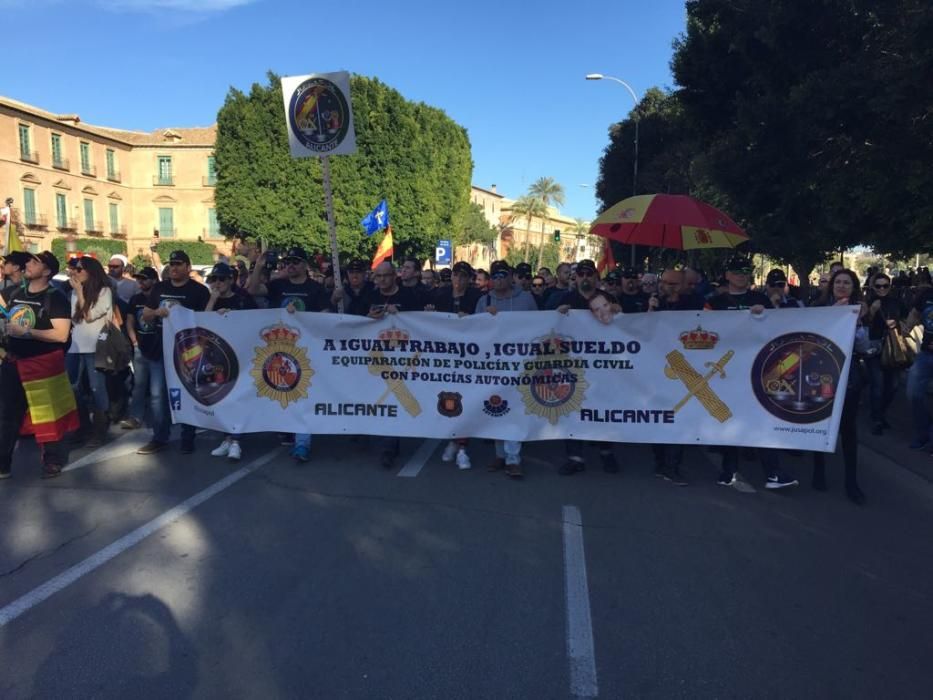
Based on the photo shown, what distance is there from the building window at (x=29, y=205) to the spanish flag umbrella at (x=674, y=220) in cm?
4928

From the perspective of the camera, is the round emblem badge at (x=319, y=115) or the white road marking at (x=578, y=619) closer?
the white road marking at (x=578, y=619)

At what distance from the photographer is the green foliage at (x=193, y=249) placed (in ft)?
182

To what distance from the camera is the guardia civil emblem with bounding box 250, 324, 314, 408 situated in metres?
6.28

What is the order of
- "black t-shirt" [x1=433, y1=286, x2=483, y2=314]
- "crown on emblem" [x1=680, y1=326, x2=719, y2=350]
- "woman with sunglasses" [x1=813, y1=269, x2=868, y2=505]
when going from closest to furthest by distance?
"woman with sunglasses" [x1=813, y1=269, x2=868, y2=505] < "crown on emblem" [x1=680, y1=326, x2=719, y2=350] < "black t-shirt" [x1=433, y1=286, x2=483, y2=314]

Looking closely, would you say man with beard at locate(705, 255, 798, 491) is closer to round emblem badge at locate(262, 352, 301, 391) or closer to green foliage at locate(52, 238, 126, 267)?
round emblem badge at locate(262, 352, 301, 391)

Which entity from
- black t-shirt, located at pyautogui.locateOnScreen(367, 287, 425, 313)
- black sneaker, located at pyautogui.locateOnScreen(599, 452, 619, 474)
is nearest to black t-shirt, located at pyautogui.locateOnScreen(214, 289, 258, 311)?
black t-shirt, located at pyautogui.locateOnScreen(367, 287, 425, 313)

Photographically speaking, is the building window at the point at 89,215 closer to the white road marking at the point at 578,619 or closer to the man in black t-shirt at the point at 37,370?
the man in black t-shirt at the point at 37,370

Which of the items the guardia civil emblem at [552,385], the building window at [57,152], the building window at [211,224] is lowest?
the guardia civil emblem at [552,385]

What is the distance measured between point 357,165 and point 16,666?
37.1 metres

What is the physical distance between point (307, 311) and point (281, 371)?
0.65 m

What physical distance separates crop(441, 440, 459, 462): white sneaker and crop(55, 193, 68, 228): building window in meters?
53.1

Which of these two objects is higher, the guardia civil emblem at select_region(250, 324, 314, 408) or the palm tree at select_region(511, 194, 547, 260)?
the palm tree at select_region(511, 194, 547, 260)

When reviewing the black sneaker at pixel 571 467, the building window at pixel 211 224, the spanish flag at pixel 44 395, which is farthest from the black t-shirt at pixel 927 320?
the building window at pixel 211 224

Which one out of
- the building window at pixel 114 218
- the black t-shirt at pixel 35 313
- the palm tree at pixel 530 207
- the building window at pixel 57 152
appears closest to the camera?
the black t-shirt at pixel 35 313
